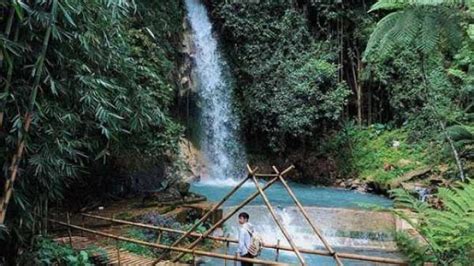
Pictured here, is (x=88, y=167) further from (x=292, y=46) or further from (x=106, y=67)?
(x=292, y=46)

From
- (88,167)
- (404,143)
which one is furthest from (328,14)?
(88,167)

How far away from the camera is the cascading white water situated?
53.2 ft

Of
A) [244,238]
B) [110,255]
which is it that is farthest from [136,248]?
[244,238]

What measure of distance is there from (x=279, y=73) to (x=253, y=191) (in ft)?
12.8

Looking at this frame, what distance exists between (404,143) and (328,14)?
483 cm

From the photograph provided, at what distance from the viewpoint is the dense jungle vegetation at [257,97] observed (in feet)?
15.5

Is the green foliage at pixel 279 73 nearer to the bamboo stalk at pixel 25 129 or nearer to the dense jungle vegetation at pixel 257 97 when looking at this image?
the dense jungle vegetation at pixel 257 97

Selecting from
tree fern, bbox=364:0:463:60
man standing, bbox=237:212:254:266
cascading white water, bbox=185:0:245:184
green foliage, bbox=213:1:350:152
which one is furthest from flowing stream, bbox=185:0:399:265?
tree fern, bbox=364:0:463:60

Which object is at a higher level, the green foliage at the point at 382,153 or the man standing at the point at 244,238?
the green foliage at the point at 382,153

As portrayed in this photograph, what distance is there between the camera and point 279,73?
51.1 ft

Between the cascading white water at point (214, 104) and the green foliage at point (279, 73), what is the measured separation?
1.51 ft

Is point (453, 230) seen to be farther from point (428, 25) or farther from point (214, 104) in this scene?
point (214, 104)

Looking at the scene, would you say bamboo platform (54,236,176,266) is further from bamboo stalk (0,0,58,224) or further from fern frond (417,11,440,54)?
fern frond (417,11,440,54)

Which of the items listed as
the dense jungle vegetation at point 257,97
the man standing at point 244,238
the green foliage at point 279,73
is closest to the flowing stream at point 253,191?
the dense jungle vegetation at point 257,97
